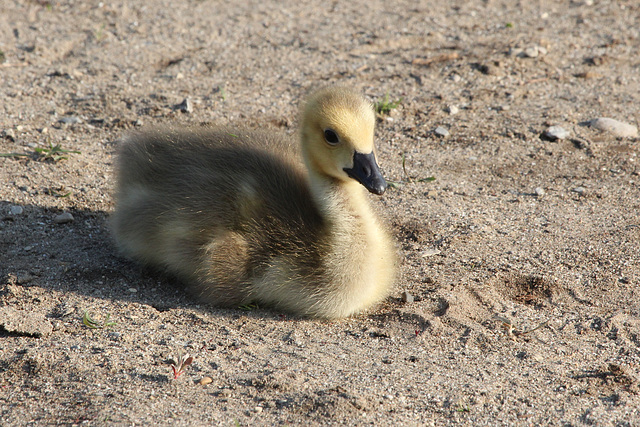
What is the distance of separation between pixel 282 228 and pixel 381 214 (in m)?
1.25

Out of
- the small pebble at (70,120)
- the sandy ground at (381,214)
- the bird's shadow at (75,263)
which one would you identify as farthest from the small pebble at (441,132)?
the small pebble at (70,120)

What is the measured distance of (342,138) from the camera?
170 inches

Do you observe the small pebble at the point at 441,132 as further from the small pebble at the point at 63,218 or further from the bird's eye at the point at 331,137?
the small pebble at the point at 63,218

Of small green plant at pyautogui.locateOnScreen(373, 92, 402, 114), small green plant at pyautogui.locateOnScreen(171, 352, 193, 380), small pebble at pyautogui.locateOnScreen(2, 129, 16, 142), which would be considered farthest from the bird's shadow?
small green plant at pyautogui.locateOnScreen(373, 92, 402, 114)

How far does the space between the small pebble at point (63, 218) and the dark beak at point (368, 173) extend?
2.42 meters

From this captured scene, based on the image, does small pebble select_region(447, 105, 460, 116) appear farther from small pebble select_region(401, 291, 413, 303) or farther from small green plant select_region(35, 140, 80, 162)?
small green plant select_region(35, 140, 80, 162)

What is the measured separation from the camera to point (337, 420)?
11.8ft

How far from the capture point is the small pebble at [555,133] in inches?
270

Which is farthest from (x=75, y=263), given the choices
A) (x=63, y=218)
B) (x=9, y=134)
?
(x=9, y=134)

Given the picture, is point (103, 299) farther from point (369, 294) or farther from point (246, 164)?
point (369, 294)

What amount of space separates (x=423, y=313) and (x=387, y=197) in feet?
5.40

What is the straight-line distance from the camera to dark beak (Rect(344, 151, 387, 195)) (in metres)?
4.24

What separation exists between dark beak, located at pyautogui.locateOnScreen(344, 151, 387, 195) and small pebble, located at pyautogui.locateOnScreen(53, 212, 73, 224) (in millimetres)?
2416

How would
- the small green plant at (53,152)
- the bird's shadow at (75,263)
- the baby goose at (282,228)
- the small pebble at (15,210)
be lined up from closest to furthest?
the baby goose at (282,228), the bird's shadow at (75,263), the small pebble at (15,210), the small green plant at (53,152)
